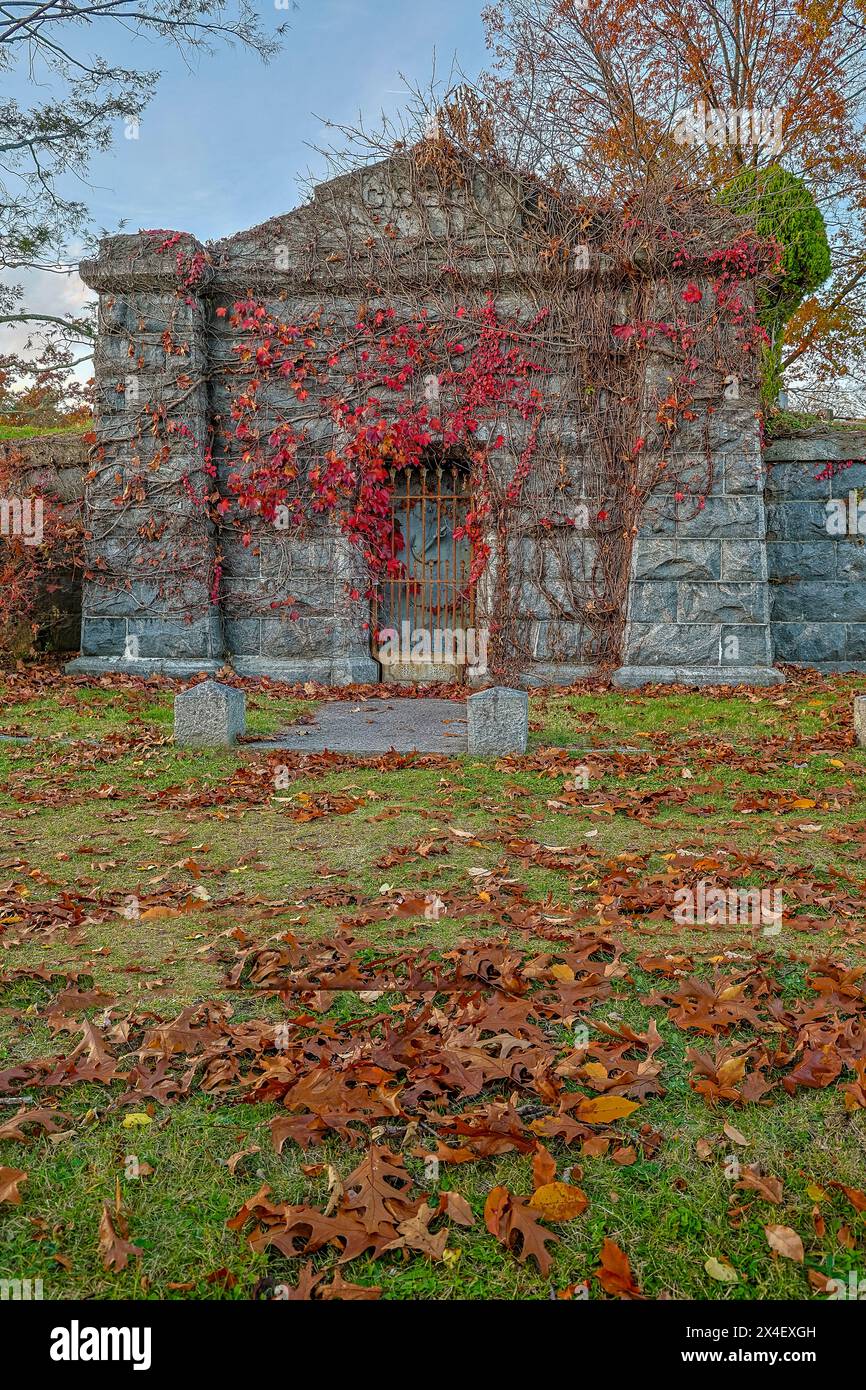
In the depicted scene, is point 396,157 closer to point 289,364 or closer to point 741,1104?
point 289,364

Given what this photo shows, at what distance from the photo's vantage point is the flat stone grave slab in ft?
24.8

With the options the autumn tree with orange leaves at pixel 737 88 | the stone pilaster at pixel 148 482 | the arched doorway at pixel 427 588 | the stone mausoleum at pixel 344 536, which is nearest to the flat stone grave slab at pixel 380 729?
the arched doorway at pixel 427 588

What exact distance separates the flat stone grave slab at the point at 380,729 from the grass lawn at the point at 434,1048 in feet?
5.36

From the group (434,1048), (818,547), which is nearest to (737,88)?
(818,547)

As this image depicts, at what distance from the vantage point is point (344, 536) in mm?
11039

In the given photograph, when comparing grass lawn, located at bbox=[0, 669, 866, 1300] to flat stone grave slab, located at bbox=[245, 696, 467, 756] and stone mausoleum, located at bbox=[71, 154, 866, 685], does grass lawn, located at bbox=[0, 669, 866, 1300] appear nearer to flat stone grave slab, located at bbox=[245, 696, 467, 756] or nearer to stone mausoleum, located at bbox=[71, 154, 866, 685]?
flat stone grave slab, located at bbox=[245, 696, 467, 756]

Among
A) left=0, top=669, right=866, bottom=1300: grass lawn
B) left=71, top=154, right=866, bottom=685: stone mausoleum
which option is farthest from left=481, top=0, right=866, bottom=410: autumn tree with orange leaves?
left=0, top=669, right=866, bottom=1300: grass lawn

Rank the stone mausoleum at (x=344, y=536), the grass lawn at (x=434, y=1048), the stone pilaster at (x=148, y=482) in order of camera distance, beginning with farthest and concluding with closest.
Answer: the stone pilaster at (x=148, y=482) < the stone mausoleum at (x=344, y=536) < the grass lawn at (x=434, y=1048)

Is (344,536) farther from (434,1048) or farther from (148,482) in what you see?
(434,1048)

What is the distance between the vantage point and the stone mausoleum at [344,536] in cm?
1059

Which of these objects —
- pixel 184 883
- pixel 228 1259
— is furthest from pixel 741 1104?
pixel 184 883

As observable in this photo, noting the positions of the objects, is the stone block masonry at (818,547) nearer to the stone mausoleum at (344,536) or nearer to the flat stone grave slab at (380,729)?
the stone mausoleum at (344,536)

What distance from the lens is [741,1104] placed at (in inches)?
102

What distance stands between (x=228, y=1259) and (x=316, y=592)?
31.2 feet
